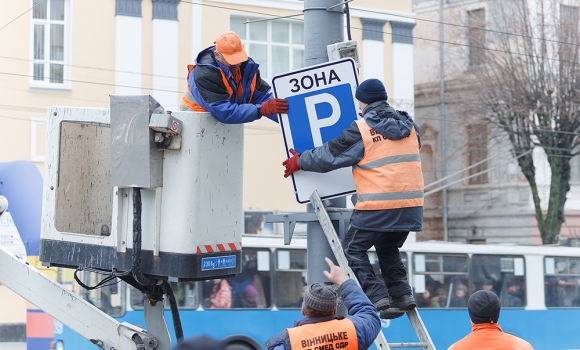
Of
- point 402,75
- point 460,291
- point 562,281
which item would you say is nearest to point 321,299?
point 460,291

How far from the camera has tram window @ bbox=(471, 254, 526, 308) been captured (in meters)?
18.6

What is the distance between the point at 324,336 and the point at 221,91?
64.8 inches

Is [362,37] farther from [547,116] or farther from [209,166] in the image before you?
[209,166]

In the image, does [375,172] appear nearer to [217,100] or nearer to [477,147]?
[217,100]

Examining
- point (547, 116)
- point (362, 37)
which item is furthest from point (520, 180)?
point (362, 37)

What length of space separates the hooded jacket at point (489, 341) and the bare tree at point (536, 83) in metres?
21.5

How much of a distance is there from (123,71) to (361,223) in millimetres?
19022

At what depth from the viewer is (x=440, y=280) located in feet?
59.6

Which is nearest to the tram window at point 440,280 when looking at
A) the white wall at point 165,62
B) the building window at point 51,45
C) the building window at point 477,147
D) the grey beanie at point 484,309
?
the white wall at point 165,62

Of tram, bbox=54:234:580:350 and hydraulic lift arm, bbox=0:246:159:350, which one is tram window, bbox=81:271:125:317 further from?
hydraulic lift arm, bbox=0:246:159:350

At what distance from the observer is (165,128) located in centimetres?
482

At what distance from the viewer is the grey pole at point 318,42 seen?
5348mm

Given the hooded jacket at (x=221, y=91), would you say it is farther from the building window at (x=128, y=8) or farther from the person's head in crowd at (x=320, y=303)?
the building window at (x=128, y=8)

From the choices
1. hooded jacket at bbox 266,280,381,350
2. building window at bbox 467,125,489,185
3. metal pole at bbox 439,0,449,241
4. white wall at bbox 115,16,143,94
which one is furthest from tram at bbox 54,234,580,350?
metal pole at bbox 439,0,449,241
